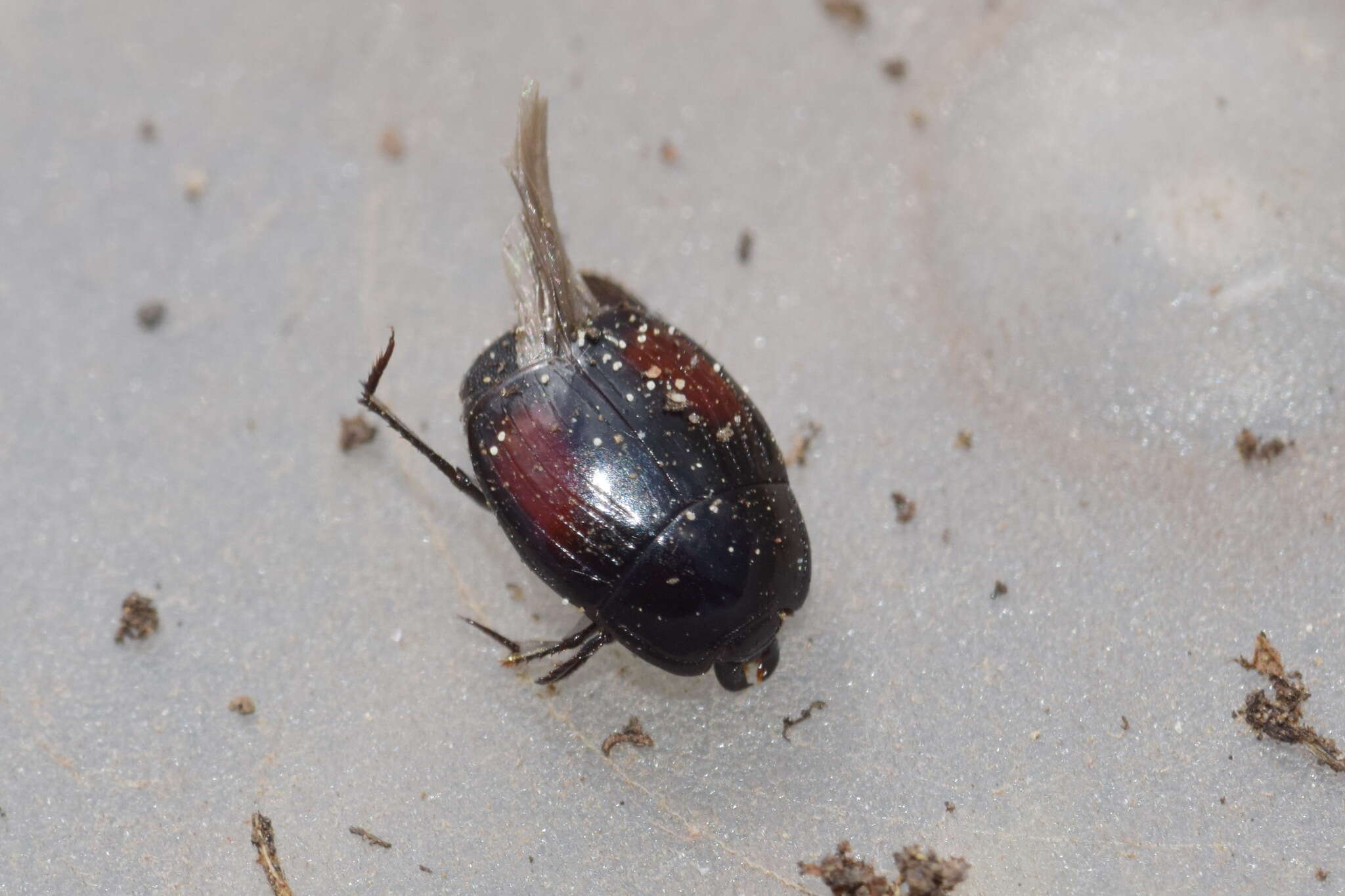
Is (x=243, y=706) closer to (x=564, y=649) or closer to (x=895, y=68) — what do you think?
(x=564, y=649)

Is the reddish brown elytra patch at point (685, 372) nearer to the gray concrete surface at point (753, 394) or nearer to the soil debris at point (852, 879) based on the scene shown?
the gray concrete surface at point (753, 394)

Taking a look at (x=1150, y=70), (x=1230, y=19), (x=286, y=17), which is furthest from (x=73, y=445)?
(x=1230, y=19)

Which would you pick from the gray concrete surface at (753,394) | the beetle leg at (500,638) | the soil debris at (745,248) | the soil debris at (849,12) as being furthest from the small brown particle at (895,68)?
the beetle leg at (500,638)

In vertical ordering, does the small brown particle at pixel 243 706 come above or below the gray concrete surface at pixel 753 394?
below

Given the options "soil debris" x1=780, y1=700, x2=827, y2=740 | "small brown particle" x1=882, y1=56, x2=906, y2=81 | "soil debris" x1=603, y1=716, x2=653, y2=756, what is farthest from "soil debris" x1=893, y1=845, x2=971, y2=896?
"small brown particle" x1=882, y1=56, x2=906, y2=81

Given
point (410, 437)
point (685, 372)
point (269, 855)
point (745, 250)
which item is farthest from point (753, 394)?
point (269, 855)

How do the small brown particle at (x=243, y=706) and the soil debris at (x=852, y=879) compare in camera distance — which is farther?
the small brown particle at (x=243, y=706)

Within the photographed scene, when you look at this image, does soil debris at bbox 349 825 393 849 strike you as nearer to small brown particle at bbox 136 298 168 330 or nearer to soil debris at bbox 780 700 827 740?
soil debris at bbox 780 700 827 740
